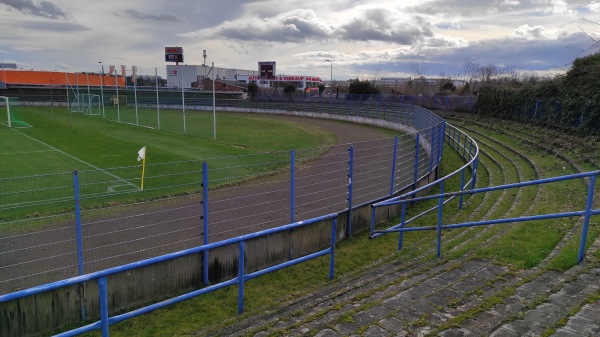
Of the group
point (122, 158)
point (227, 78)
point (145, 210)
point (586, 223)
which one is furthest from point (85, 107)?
point (227, 78)

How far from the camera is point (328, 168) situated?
18.8 meters

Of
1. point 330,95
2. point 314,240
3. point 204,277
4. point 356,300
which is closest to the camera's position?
point 356,300

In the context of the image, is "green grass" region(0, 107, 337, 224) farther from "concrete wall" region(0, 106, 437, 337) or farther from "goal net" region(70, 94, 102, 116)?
"goal net" region(70, 94, 102, 116)

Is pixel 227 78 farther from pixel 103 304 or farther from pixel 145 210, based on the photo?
pixel 103 304

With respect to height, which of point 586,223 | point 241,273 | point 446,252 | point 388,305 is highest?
point 586,223

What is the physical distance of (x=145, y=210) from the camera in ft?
39.2

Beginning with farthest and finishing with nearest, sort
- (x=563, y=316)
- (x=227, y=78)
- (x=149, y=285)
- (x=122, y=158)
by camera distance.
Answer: (x=227, y=78), (x=122, y=158), (x=149, y=285), (x=563, y=316)

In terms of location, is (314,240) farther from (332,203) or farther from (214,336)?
(214,336)

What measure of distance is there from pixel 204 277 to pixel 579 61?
81.8 ft

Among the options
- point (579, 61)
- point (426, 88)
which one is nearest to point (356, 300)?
point (579, 61)

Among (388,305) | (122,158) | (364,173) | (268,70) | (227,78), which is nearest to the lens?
(388,305)

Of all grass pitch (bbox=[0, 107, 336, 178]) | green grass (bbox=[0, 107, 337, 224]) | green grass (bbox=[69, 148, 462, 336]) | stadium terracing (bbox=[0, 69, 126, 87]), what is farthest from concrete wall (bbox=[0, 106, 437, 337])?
stadium terracing (bbox=[0, 69, 126, 87])

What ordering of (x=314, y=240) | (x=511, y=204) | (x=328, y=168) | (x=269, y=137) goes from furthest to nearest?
(x=269, y=137)
(x=328, y=168)
(x=511, y=204)
(x=314, y=240)

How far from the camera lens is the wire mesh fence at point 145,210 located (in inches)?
309
